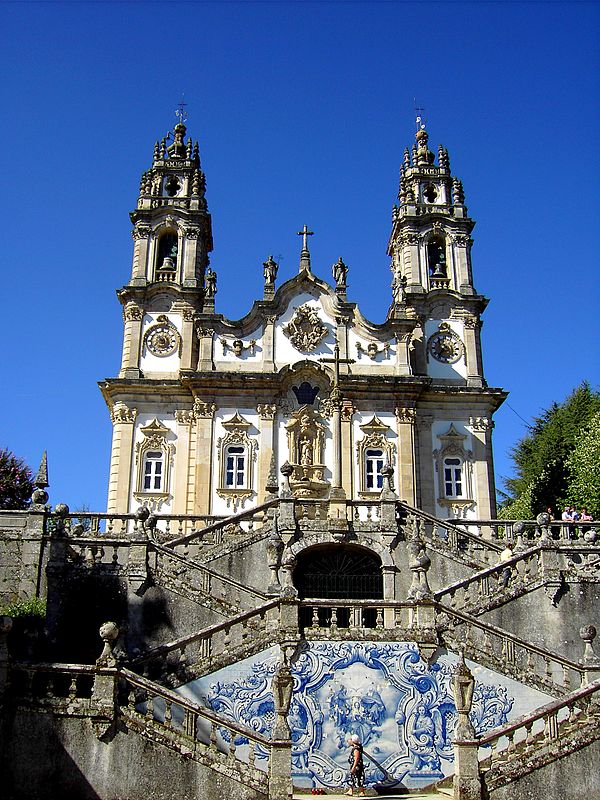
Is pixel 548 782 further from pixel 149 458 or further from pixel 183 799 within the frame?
pixel 149 458

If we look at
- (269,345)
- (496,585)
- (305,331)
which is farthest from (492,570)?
(305,331)

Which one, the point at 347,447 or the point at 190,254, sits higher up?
the point at 190,254

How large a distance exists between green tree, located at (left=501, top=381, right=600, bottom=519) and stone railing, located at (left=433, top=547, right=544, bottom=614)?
15784mm

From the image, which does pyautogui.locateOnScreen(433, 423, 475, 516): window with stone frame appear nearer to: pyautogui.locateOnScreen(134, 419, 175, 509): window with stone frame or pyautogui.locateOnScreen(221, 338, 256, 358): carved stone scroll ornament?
pyautogui.locateOnScreen(221, 338, 256, 358): carved stone scroll ornament

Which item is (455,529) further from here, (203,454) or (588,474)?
(203,454)

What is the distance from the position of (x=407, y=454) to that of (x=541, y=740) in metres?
17.6

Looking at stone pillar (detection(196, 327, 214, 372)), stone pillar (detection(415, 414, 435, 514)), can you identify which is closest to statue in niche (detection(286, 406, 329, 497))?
stone pillar (detection(415, 414, 435, 514))

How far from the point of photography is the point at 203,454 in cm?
3061

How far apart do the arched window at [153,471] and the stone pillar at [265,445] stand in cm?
367

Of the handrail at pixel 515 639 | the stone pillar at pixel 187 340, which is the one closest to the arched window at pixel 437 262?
the stone pillar at pixel 187 340

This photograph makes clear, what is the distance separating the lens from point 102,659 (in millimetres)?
14211

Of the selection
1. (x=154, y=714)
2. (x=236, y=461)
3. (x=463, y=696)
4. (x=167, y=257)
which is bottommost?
(x=154, y=714)

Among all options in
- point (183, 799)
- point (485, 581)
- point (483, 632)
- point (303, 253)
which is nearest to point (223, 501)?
point (303, 253)

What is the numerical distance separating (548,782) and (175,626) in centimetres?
897
